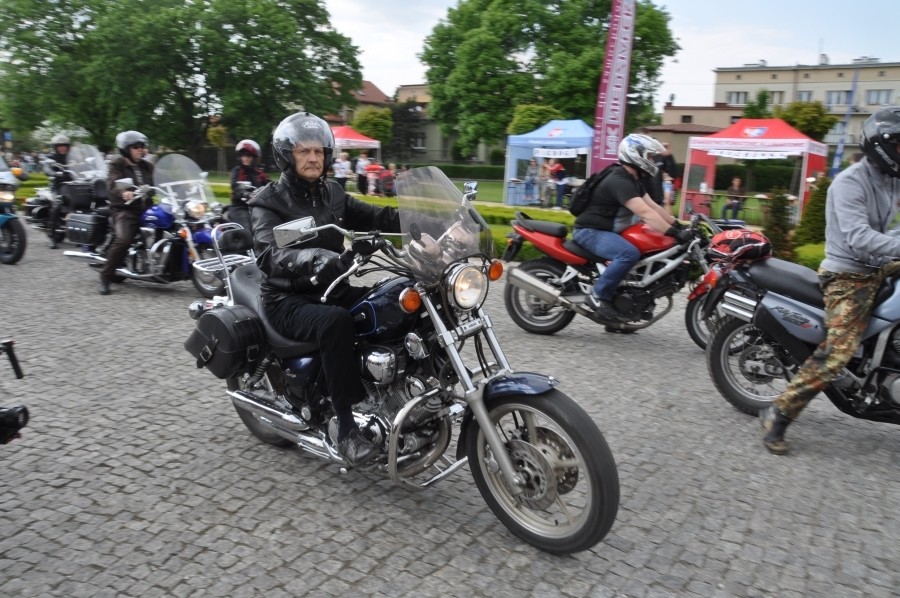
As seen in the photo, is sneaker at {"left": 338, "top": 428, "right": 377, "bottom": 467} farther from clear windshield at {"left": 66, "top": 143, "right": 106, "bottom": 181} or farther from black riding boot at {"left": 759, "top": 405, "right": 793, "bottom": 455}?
clear windshield at {"left": 66, "top": 143, "right": 106, "bottom": 181}

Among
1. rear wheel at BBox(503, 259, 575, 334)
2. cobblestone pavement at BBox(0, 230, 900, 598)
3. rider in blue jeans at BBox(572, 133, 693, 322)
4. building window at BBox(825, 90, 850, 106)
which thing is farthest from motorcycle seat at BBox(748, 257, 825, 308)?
building window at BBox(825, 90, 850, 106)

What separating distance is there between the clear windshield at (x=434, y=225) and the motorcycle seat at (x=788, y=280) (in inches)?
88.5

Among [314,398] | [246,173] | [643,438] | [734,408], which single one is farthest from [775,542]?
[246,173]

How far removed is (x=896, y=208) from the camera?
13.8ft

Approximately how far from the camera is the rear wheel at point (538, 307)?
7039 mm

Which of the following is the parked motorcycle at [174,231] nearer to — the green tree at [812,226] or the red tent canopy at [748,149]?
the green tree at [812,226]

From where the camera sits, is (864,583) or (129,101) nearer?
(864,583)

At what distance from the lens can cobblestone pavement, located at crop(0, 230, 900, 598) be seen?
2949 millimetres

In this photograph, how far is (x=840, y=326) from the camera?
408 cm

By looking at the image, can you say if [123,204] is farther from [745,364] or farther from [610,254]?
[745,364]

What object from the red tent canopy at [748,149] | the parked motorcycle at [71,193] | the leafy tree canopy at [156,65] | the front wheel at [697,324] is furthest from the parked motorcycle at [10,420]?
the leafy tree canopy at [156,65]

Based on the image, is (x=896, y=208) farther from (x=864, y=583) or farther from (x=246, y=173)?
(x=246, y=173)

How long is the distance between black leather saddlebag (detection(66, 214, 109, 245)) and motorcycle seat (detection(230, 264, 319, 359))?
621 cm

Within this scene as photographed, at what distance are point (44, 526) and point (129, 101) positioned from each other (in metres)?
40.5
